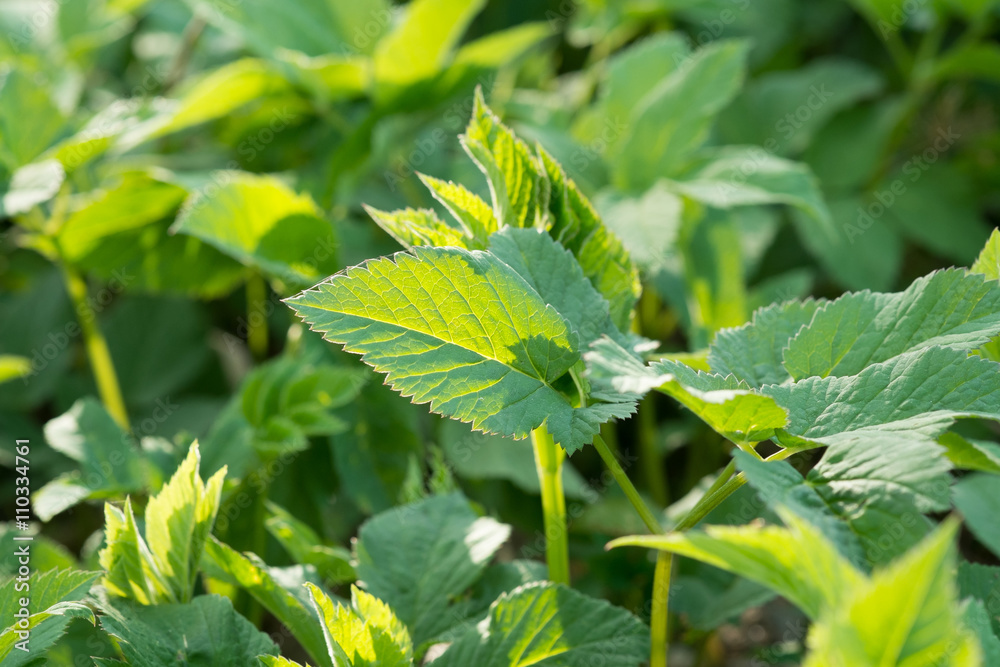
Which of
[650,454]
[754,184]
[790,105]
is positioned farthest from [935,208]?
[650,454]

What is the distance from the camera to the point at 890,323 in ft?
2.20

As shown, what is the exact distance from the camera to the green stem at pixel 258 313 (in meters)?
1.47

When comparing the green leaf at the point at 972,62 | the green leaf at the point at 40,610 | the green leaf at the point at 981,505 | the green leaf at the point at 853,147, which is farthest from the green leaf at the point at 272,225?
the green leaf at the point at 972,62

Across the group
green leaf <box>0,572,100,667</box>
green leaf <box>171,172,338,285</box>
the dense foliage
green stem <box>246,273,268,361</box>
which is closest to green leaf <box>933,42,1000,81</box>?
the dense foliage

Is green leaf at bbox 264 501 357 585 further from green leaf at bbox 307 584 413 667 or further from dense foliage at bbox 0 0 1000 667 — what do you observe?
green leaf at bbox 307 584 413 667

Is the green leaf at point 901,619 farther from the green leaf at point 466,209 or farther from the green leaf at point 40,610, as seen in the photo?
the green leaf at point 40,610

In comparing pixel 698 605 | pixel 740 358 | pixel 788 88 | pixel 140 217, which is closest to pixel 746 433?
pixel 740 358

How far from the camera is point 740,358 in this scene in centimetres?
71

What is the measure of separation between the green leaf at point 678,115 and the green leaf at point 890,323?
593 millimetres

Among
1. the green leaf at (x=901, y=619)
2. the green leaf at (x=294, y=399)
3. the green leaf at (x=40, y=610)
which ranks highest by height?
the green leaf at (x=901, y=619)

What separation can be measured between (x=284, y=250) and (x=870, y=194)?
1.11 meters

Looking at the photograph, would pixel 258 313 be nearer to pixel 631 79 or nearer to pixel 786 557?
pixel 631 79

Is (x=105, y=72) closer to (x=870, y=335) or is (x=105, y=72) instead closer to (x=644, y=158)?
(x=644, y=158)

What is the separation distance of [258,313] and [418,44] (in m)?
0.54
